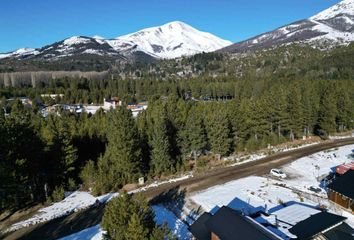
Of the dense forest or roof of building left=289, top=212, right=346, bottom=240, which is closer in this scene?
roof of building left=289, top=212, right=346, bottom=240

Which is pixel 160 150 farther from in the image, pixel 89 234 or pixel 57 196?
pixel 89 234

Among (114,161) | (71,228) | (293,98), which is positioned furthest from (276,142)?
(71,228)

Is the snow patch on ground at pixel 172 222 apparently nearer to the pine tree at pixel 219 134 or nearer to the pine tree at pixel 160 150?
the pine tree at pixel 160 150

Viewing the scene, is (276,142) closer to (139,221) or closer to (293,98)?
(293,98)

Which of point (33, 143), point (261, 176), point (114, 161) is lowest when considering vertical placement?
point (261, 176)

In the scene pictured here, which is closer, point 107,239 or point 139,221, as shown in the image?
point 139,221

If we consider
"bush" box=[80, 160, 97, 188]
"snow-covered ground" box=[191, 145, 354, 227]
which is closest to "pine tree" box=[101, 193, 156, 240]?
"snow-covered ground" box=[191, 145, 354, 227]

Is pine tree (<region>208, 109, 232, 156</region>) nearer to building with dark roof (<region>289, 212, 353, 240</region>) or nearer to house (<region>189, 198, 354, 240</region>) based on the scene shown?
house (<region>189, 198, 354, 240</region>)

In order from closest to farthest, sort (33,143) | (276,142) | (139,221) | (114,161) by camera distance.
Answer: (139,221) → (33,143) → (114,161) → (276,142)
